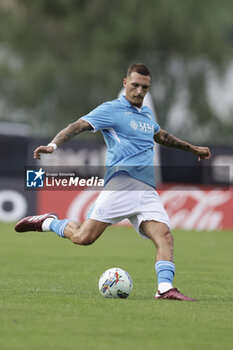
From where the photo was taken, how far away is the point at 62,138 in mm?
8688

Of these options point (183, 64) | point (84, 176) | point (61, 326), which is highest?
point (183, 64)

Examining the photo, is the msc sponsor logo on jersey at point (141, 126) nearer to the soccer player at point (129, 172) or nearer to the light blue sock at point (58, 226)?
the soccer player at point (129, 172)

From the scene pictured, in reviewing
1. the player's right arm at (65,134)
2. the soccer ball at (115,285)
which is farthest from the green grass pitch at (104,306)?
the player's right arm at (65,134)

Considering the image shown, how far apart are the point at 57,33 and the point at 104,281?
4497 cm

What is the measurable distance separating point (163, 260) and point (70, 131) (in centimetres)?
152

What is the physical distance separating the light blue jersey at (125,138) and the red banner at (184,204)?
13424mm

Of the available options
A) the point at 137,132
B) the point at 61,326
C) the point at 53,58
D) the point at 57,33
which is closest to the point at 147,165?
the point at 137,132

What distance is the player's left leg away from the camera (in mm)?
8789

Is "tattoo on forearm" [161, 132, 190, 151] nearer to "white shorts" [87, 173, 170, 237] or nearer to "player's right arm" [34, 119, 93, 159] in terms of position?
"white shorts" [87, 173, 170, 237]

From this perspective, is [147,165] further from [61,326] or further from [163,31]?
[163,31]

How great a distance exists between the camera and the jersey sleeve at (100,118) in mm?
8914

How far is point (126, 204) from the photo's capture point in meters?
9.05

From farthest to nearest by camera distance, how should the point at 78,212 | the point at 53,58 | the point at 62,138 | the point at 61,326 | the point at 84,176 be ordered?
the point at 53,58 → the point at 78,212 → the point at 84,176 → the point at 62,138 → the point at 61,326

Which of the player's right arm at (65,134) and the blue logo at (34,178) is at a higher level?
the player's right arm at (65,134)
